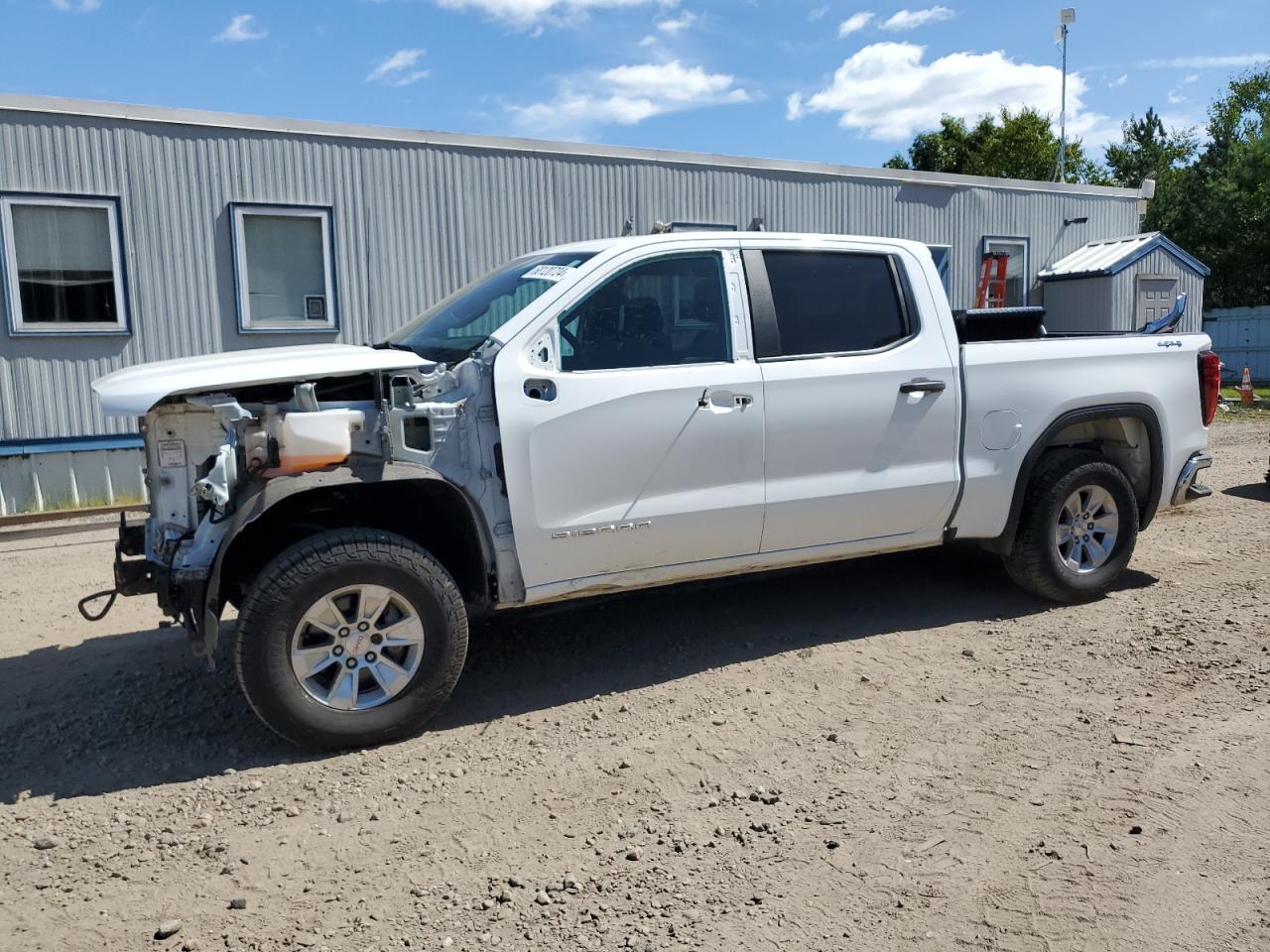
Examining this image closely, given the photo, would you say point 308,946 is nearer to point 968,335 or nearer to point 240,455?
point 240,455

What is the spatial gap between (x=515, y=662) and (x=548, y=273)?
184cm

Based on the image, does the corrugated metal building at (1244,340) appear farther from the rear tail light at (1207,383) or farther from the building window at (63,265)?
the building window at (63,265)

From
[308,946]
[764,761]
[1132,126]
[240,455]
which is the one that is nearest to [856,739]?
[764,761]

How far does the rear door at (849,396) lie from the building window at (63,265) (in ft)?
25.3

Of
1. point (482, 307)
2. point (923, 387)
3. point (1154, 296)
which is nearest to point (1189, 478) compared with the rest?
point (923, 387)

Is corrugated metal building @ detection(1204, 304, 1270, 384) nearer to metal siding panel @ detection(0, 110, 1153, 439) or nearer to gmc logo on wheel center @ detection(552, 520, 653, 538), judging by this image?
metal siding panel @ detection(0, 110, 1153, 439)

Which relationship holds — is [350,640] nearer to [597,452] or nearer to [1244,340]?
[597,452]

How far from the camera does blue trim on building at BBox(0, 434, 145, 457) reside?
32.7ft

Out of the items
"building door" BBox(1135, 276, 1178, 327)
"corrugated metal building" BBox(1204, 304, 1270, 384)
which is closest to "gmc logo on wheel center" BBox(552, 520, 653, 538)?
"building door" BBox(1135, 276, 1178, 327)

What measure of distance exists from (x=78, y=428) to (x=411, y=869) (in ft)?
28.0

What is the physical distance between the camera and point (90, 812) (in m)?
3.71

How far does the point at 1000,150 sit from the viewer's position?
39.6 m

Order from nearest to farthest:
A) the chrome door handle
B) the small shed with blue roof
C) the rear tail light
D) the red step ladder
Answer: the chrome door handle → the rear tail light → the red step ladder → the small shed with blue roof

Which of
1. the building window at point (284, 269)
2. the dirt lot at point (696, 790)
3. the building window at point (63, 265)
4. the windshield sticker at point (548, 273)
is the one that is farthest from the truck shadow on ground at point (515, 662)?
the building window at point (284, 269)
